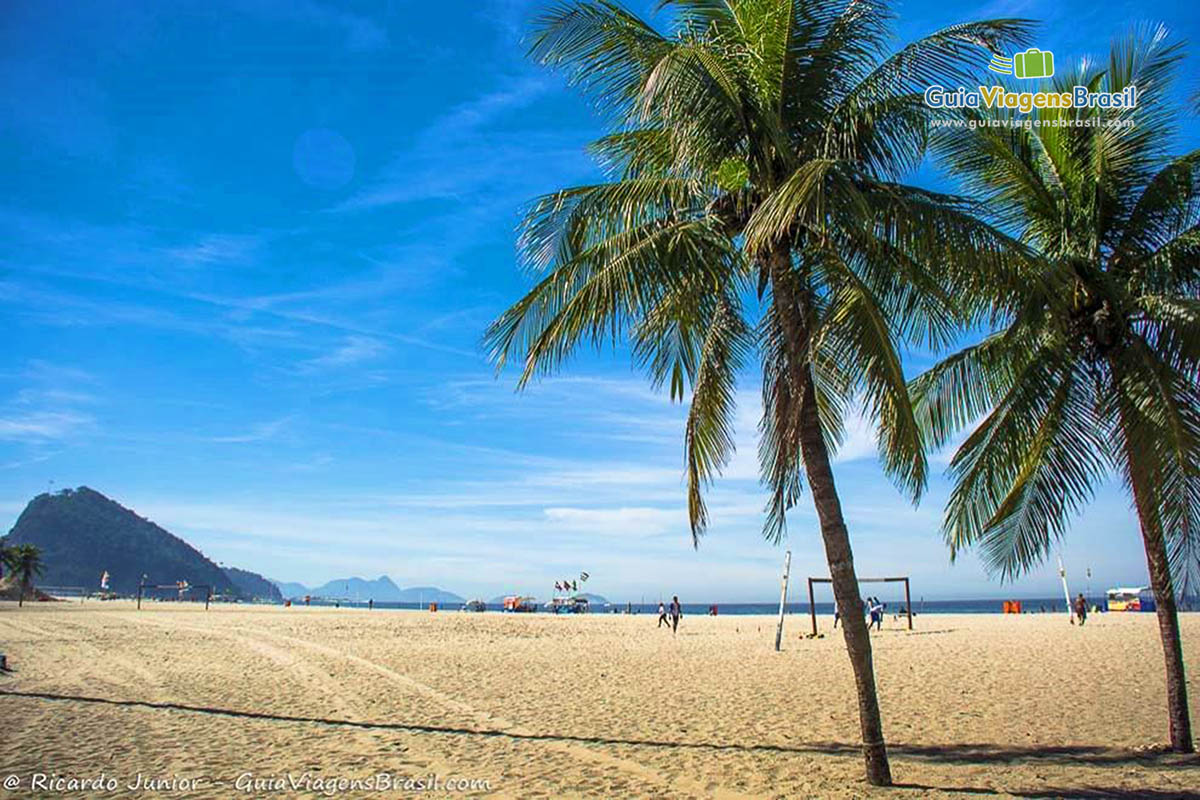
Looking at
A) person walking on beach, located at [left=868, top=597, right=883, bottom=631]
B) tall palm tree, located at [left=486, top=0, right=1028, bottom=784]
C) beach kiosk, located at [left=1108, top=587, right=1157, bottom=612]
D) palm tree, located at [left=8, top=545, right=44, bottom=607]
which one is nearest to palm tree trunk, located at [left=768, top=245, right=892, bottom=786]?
tall palm tree, located at [left=486, top=0, right=1028, bottom=784]

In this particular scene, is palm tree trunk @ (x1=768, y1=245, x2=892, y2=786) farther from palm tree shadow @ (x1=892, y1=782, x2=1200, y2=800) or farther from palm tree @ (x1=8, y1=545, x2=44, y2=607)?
palm tree @ (x1=8, y1=545, x2=44, y2=607)

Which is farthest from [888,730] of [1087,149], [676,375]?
[1087,149]

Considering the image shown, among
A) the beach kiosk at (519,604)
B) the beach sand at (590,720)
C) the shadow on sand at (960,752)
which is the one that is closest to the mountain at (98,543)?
the beach kiosk at (519,604)

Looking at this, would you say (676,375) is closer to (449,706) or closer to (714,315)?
(714,315)

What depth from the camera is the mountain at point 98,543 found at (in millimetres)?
157000

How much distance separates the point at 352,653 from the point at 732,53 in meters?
17.9

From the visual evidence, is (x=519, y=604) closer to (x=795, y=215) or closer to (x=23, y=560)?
(x=23, y=560)

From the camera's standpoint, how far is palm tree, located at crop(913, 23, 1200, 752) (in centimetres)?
738

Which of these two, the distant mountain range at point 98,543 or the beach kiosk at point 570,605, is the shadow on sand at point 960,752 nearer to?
the beach kiosk at point 570,605

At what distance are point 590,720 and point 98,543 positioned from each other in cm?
19444

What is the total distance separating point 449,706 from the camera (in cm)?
1149

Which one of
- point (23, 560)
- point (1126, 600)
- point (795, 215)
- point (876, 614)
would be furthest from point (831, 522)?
point (23, 560)

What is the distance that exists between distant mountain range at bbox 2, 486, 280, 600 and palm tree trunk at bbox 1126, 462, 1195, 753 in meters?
170

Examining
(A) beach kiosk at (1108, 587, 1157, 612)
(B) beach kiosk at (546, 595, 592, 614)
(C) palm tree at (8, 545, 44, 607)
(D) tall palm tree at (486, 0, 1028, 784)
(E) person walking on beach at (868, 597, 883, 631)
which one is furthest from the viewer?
(B) beach kiosk at (546, 595, 592, 614)
